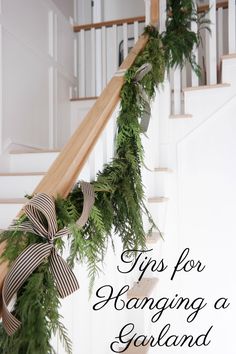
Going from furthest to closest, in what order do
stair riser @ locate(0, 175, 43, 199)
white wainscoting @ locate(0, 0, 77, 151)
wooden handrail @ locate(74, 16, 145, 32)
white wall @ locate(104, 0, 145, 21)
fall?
white wall @ locate(104, 0, 145, 21)
wooden handrail @ locate(74, 16, 145, 32)
white wainscoting @ locate(0, 0, 77, 151)
stair riser @ locate(0, 175, 43, 199)

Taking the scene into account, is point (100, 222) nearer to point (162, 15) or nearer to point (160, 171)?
point (160, 171)

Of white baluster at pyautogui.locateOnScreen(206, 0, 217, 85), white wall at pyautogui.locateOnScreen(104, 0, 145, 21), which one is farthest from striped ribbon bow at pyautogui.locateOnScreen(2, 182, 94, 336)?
white wall at pyautogui.locateOnScreen(104, 0, 145, 21)

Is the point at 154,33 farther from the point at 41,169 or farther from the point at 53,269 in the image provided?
the point at 53,269

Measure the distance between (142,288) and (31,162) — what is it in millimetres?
1271

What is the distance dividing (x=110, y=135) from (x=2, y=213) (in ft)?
3.04

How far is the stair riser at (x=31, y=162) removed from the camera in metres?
2.28

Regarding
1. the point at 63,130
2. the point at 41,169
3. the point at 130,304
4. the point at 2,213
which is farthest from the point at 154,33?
the point at 63,130

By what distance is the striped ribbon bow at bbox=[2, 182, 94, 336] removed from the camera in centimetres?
63

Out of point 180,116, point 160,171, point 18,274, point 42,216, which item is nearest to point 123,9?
point 180,116

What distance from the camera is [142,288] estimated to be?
1.64 metres

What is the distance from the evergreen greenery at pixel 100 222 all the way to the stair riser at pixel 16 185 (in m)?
0.93

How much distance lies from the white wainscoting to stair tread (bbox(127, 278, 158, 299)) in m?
1.47

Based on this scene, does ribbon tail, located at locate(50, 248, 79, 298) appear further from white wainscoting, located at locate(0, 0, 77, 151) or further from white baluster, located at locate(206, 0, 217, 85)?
white baluster, located at locate(206, 0, 217, 85)

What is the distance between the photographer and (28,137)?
2.77 metres
